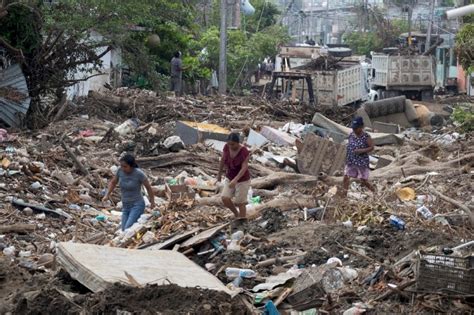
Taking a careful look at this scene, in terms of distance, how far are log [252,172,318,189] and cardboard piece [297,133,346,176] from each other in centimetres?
128

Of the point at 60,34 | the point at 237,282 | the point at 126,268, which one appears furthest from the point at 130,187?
the point at 60,34

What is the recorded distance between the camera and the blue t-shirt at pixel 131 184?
11734mm

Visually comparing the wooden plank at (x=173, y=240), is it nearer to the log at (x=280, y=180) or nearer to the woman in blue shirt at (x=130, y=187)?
the woman in blue shirt at (x=130, y=187)

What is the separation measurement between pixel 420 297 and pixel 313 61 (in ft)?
83.2

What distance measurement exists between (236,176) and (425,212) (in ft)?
7.96

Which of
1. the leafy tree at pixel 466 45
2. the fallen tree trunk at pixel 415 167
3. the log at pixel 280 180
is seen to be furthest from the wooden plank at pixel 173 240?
the leafy tree at pixel 466 45

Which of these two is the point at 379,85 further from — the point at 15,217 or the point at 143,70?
the point at 15,217

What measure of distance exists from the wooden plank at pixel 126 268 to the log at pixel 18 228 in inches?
135

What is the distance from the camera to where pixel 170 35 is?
3753 centimetres

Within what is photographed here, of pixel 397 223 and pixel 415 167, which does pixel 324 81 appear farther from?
pixel 397 223

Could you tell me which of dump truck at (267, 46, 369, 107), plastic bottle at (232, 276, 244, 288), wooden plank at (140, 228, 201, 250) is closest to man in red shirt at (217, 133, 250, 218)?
wooden plank at (140, 228, 201, 250)

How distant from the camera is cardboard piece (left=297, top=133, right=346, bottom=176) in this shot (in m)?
18.3

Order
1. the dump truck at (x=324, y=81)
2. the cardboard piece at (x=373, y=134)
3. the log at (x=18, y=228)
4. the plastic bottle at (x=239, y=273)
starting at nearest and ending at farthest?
the plastic bottle at (x=239, y=273) < the log at (x=18, y=228) < the cardboard piece at (x=373, y=134) < the dump truck at (x=324, y=81)

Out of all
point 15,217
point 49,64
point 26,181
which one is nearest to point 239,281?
point 15,217
